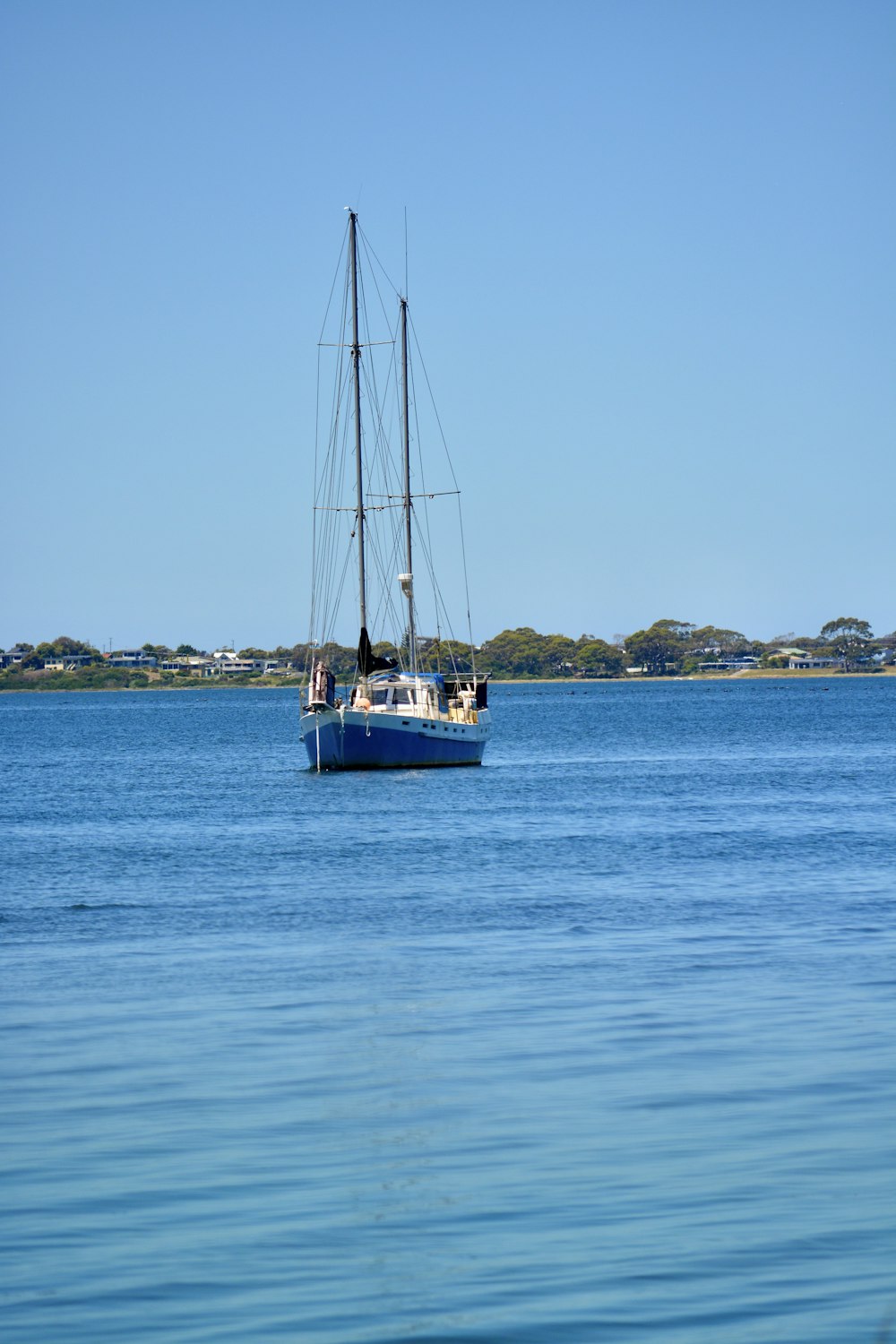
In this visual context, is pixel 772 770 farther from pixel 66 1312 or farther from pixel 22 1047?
pixel 66 1312

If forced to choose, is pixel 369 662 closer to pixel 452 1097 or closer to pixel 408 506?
pixel 408 506

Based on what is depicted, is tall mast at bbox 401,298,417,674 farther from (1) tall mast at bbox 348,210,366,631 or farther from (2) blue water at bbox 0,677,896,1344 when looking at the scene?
(2) blue water at bbox 0,677,896,1344

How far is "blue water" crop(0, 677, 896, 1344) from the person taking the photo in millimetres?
9250

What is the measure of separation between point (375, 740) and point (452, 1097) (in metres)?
44.6

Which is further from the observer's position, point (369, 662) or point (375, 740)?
point (369, 662)

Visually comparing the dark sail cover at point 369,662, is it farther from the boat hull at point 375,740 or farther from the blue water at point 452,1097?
the blue water at point 452,1097

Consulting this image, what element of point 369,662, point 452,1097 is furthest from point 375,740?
point 452,1097

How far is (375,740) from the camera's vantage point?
58.0 metres

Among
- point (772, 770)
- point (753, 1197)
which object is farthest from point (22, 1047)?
point (772, 770)

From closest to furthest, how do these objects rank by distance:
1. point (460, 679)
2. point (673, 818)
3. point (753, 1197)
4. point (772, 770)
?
1. point (753, 1197)
2. point (673, 818)
3. point (772, 770)
4. point (460, 679)

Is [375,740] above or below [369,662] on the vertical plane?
below

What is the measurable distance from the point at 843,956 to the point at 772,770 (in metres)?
44.0

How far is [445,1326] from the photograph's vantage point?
8789mm

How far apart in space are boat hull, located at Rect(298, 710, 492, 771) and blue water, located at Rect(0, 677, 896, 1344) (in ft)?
79.6
